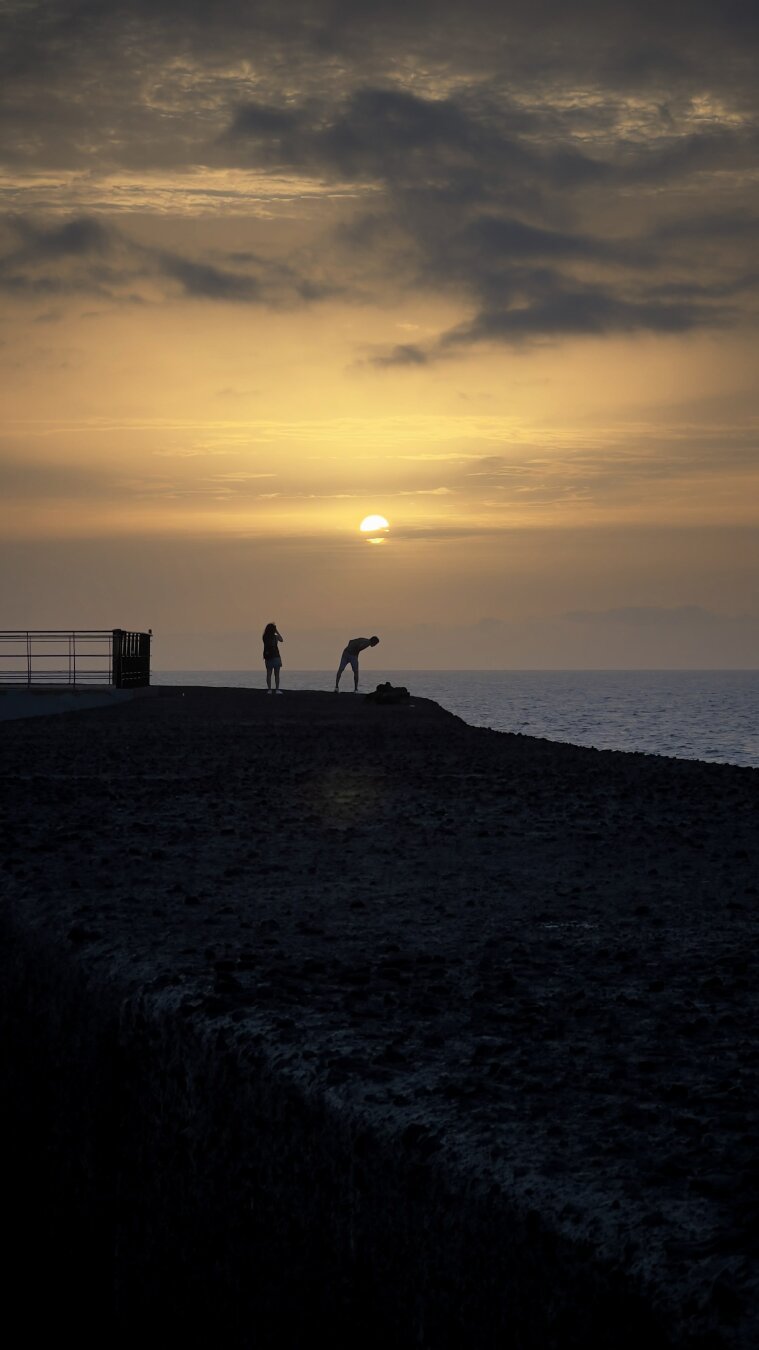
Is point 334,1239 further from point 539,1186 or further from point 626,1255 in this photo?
point 626,1255

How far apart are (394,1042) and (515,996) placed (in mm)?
708

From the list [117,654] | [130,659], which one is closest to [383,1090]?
[117,654]

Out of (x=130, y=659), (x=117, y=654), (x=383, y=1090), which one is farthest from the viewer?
(x=130, y=659)

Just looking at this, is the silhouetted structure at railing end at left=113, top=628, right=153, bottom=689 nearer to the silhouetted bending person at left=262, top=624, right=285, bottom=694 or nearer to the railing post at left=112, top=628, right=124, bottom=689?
the railing post at left=112, top=628, right=124, bottom=689

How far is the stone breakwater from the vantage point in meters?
2.57

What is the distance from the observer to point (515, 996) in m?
4.31

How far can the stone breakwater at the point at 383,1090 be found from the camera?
2.57 meters

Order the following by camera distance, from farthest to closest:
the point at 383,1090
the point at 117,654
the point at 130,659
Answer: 1. the point at 130,659
2. the point at 117,654
3. the point at 383,1090

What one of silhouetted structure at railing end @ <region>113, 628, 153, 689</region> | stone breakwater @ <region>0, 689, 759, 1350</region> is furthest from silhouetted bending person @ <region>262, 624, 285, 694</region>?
stone breakwater @ <region>0, 689, 759, 1350</region>

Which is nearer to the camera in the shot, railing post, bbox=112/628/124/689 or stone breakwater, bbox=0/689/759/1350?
stone breakwater, bbox=0/689/759/1350

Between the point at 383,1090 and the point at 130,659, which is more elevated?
the point at 130,659

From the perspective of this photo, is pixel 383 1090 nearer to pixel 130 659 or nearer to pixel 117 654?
pixel 117 654

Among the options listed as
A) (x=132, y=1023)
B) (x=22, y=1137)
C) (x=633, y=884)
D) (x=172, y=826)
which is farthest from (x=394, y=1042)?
(x=172, y=826)

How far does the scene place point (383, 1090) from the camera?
3287 mm
